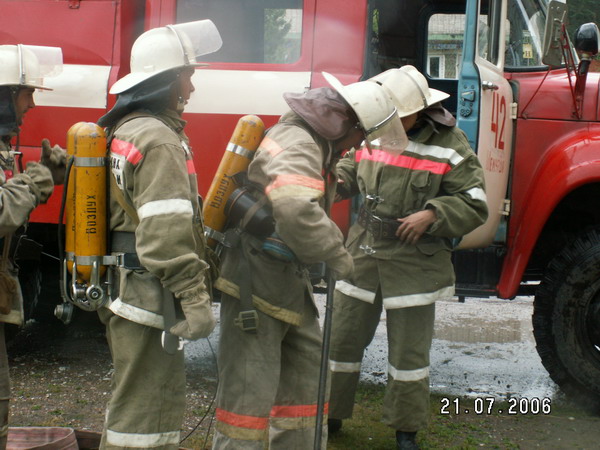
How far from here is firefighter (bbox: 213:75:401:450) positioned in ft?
9.37

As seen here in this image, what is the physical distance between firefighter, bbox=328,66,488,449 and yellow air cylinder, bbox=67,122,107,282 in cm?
130

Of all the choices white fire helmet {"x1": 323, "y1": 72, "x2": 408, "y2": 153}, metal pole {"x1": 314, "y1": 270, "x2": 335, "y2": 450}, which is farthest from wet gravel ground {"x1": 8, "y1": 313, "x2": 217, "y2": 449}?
white fire helmet {"x1": 323, "y1": 72, "x2": 408, "y2": 153}

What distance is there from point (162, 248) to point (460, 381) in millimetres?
2924

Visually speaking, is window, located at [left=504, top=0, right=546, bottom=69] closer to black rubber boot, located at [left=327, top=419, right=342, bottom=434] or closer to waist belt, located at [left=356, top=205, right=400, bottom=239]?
waist belt, located at [left=356, top=205, right=400, bottom=239]

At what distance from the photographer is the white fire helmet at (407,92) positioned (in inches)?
139

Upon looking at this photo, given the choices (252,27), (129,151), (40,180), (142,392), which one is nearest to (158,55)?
(129,151)

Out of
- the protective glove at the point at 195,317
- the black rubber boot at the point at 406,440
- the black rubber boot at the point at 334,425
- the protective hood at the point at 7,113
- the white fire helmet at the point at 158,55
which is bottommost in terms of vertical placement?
the black rubber boot at the point at 334,425

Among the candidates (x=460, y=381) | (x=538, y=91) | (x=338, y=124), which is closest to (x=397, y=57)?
(x=538, y=91)

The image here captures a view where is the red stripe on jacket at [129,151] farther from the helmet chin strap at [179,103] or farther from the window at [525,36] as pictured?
the window at [525,36]

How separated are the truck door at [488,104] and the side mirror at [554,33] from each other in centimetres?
30

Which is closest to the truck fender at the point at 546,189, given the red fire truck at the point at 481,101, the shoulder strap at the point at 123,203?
the red fire truck at the point at 481,101

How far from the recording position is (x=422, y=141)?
145 inches

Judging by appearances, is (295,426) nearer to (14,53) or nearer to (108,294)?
(108,294)

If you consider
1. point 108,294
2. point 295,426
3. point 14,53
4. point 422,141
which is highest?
point 14,53
